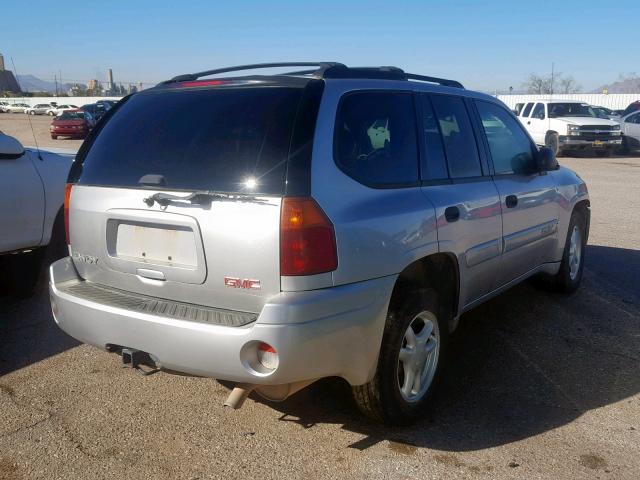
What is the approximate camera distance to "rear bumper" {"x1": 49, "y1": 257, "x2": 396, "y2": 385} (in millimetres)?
2799

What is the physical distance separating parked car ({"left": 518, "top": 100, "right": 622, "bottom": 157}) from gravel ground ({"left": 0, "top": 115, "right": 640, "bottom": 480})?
58.8ft

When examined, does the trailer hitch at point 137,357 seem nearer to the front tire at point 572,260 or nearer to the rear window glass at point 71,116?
the front tire at point 572,260

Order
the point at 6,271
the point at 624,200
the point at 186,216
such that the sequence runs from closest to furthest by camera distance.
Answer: the point at 186,216, the point at 6,271, the point at 624,200

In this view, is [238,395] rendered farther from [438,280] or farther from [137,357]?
[438,280]

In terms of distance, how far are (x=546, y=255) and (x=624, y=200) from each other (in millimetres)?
7882

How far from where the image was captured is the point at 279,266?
9.29 ft

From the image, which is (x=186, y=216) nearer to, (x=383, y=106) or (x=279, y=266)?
(x=279, y=266)

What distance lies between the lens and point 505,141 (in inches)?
189

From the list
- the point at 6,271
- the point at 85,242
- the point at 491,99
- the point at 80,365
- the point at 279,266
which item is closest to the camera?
the point at 279,266

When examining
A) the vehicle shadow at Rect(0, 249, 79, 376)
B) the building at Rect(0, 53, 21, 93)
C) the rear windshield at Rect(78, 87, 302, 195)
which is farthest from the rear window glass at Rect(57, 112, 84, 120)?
the building at Rect(0, 53, 21, 93)

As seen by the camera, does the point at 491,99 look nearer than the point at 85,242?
No

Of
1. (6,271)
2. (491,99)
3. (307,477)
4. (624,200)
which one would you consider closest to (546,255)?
(491,99)

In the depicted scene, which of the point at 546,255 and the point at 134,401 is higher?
the point at 546,255

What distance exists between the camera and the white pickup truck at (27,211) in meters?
5.34
